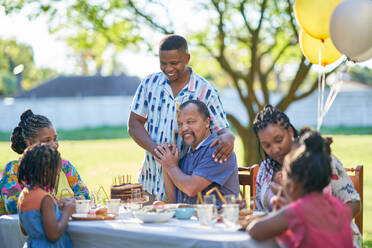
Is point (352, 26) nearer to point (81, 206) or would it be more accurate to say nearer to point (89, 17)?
point (81, 206)

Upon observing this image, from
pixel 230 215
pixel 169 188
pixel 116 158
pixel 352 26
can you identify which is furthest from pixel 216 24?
pixel 116 158

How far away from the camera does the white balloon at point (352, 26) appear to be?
4.85 meters

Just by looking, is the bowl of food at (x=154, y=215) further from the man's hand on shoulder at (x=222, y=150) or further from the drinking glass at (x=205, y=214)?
the man's hand on shoulder at (x=222, y=150)

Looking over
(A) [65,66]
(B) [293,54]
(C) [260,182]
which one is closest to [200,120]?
(C) [260,182]

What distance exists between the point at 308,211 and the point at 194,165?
1.35m

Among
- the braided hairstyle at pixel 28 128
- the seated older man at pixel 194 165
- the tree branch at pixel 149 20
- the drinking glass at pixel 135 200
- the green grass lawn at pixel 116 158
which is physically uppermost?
the tree branch at pixel 149 20

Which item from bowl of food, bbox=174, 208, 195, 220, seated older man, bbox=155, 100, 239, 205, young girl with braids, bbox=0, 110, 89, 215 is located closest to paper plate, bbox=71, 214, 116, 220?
bowl of food, bbox=174, 208, 195, 220

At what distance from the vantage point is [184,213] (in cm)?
318

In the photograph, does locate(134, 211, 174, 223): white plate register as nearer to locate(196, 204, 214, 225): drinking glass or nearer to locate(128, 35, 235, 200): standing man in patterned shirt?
locate(196, 204, 214, 225): drinking glass

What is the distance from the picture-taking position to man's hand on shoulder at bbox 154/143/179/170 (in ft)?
12.0

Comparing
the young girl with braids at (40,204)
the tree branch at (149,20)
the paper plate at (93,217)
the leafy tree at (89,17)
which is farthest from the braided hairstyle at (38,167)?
the tree branch at (149,20)

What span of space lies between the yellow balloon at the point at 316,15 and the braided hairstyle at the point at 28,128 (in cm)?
293

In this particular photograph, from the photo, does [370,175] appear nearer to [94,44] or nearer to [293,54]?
[293,54]

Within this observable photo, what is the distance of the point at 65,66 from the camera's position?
3002 inches
